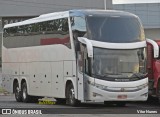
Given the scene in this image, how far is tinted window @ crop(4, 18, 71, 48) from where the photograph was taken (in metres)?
22.6

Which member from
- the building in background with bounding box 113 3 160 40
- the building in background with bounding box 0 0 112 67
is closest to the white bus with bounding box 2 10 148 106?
the building in background with bounding box 0 0 112 67

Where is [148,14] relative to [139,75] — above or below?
below

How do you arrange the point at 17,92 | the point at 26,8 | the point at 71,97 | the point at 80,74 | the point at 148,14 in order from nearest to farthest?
the point at 80,74 → the point at 71,97 → the point at 17,92 → the point at 26,8 → the point at 148,14

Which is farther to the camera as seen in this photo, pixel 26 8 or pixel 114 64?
pixel 26 8

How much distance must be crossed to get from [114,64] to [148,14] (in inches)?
2712

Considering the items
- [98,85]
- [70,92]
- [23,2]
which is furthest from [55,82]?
[23,2]

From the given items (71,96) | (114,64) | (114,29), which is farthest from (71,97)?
(114,29)

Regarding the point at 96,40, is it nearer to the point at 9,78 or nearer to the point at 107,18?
the point at 107,18

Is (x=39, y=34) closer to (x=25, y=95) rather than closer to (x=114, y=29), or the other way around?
(x=25, y=95)

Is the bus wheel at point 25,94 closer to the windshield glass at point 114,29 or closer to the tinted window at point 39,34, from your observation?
the tinted window at point 39,34

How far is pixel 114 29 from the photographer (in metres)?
21.3

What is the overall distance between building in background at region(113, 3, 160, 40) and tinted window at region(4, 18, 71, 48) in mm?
60116

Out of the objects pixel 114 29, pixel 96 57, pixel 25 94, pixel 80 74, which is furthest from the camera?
pixel 25 94

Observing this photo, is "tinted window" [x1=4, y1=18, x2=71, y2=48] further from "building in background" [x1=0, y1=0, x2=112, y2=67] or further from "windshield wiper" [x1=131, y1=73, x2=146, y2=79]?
"building in background" [x1=0, y1=0, x2=112, y2=67]
